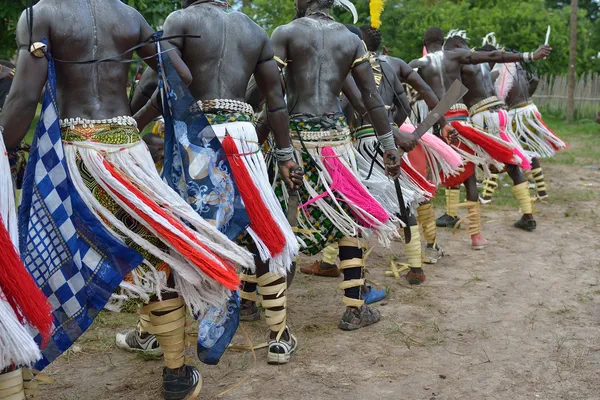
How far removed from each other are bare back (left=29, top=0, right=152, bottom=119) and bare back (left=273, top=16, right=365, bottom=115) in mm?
1271

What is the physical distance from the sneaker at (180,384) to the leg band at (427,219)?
10.8 feet

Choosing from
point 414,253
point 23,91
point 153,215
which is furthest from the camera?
point 414,253

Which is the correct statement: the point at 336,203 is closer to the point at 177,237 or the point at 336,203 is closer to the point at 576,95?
the point at 177,237

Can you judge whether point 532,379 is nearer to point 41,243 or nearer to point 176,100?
point 176,100

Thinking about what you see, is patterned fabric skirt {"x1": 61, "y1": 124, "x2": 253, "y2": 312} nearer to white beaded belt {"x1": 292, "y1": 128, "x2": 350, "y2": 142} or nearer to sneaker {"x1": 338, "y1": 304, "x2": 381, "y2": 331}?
white beaded belt {"x1": 292, "y1": 128, "x2": 350, "y2": 142}

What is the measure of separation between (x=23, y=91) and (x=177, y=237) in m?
0.82

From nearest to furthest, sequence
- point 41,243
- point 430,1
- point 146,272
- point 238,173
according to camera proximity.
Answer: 1. point 41,243
2. point 146,272
3. point 238,173
4. point 430,1

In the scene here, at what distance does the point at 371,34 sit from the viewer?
17.9 ft

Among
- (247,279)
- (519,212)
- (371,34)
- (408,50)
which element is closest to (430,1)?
(408,50)

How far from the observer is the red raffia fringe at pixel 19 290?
2359mm

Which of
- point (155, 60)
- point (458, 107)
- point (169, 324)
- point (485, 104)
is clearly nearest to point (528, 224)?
point (485, 104)

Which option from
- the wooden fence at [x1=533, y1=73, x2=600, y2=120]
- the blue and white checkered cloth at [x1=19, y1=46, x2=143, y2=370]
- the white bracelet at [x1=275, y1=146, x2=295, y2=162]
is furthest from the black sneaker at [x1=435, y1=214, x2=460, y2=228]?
the wooden fence at [x1=533, y1=73, x2=600, y2=120]

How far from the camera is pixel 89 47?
2801 mm

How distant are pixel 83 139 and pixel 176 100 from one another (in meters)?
0.44
